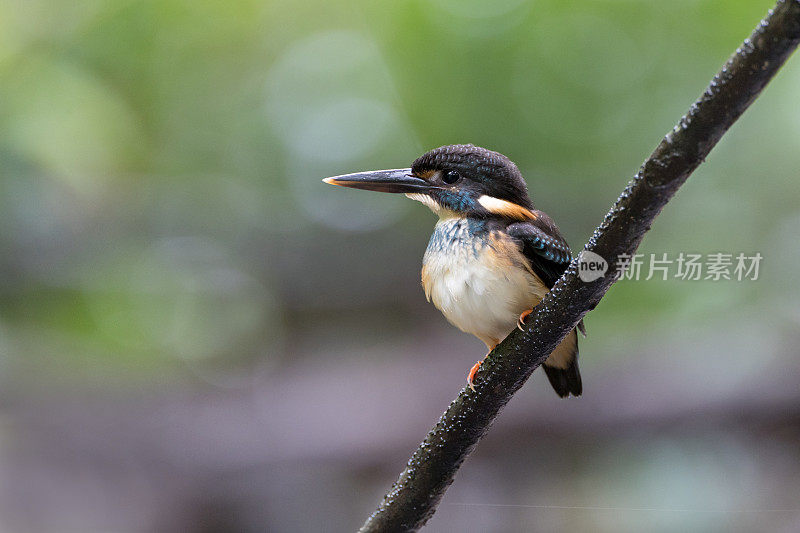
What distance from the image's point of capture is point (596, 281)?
2.39 feet

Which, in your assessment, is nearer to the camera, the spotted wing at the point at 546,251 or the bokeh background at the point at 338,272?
the spotted wing at the point at 546,251

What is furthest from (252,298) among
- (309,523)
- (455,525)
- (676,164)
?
(676,164)

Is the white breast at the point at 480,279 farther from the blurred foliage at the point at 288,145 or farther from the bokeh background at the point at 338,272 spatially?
the blurred foliage at the point at 288,145

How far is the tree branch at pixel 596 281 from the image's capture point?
2.00 ft

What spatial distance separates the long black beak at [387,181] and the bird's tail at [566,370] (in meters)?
0.37

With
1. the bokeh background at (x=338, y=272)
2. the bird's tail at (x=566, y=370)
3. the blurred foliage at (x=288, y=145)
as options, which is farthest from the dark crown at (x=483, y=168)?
the blurred foliage at (x=288, y=145)

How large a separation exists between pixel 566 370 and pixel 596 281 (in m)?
0.65

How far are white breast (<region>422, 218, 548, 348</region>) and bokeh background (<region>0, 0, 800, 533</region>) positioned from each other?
5.97 ft

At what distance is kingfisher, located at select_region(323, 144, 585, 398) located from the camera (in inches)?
46.4

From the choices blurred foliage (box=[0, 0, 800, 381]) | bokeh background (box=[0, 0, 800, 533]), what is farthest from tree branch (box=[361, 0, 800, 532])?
blurred foliage (box=[0, 0, 800, 381])

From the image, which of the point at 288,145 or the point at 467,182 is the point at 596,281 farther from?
the point at 288,145

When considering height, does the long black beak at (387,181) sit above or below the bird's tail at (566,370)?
above

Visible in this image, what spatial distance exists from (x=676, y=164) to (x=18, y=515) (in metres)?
3.12

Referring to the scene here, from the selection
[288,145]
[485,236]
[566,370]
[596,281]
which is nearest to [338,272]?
[288,145]
